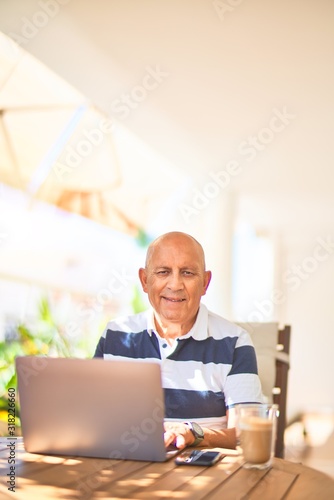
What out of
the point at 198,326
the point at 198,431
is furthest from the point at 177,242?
the point at 198,431

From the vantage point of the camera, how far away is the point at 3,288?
490 centimetres

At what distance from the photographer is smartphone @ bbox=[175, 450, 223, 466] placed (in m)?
1.33

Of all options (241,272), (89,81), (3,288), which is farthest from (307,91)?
(241,272)

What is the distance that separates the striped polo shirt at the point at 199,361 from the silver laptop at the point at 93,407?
418 millimetres

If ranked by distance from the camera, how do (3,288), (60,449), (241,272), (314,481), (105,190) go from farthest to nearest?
(241,272) < (105,190) < (3,288) < (60,449) < (314,481)

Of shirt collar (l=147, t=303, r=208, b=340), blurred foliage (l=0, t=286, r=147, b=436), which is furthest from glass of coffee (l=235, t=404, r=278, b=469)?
blurred foliage (l=0, t=286, r=147, b=436)

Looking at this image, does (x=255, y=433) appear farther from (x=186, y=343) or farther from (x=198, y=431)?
(x=186, y=343)

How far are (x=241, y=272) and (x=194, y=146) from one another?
427 cm

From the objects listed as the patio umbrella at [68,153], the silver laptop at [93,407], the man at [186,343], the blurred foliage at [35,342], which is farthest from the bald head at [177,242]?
the blurred foliage at [35,342]

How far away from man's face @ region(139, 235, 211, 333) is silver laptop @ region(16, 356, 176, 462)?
0.59 m

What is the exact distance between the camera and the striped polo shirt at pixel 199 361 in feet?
5.81

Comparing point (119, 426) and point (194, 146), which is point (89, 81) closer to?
point (194, 146)

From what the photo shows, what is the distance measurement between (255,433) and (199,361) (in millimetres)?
564

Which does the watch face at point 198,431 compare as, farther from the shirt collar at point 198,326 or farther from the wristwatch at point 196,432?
the shirt collar at point 198,326
